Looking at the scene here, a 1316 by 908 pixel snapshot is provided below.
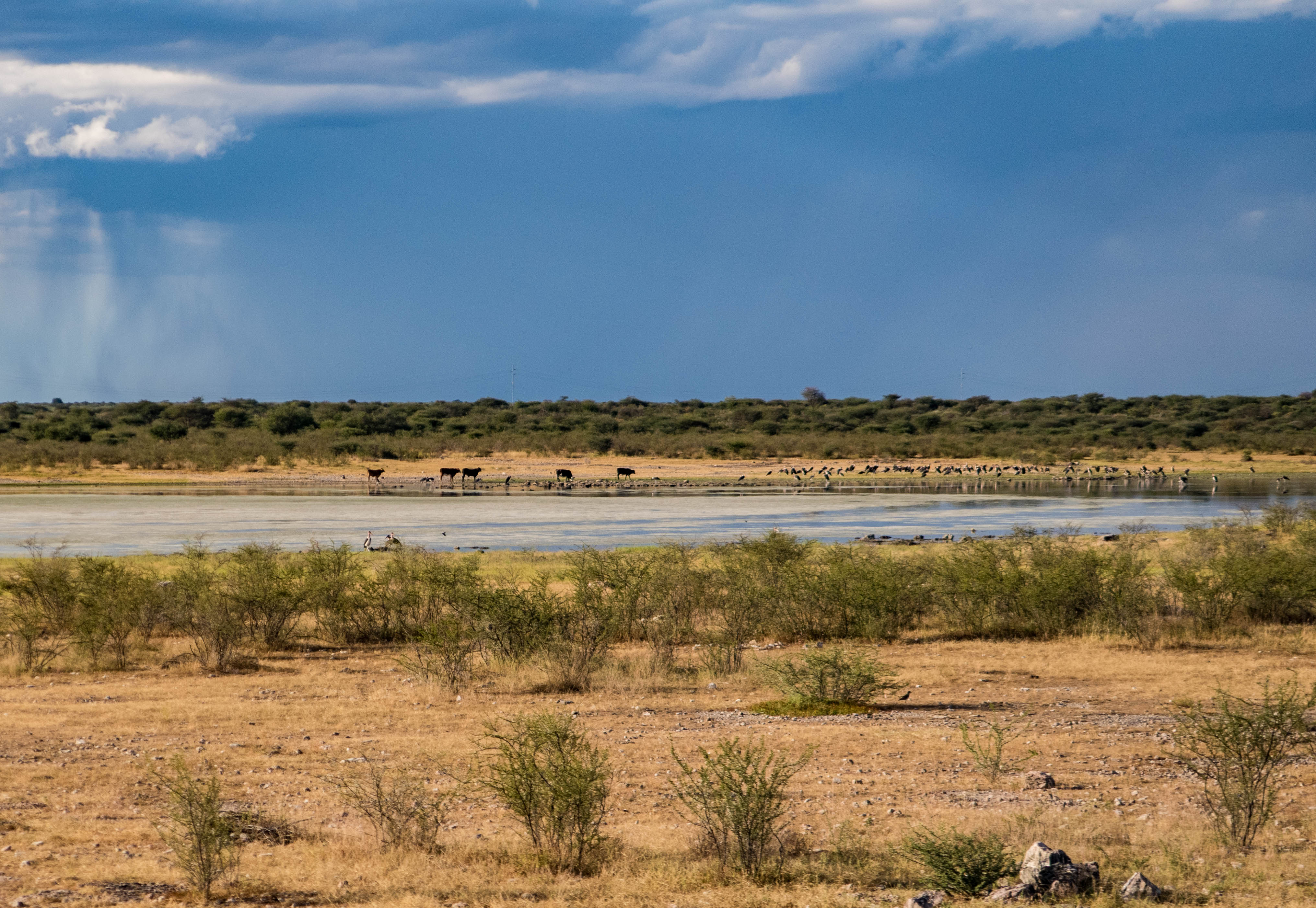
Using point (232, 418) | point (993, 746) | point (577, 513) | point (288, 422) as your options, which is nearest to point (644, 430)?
point (288, 422)

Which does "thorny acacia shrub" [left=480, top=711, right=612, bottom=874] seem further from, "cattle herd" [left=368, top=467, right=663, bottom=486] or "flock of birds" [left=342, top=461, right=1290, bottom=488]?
"cattle herd" [left=368, top=467, right=663, bottom=486]

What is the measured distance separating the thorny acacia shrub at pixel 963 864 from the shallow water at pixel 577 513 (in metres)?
25.5

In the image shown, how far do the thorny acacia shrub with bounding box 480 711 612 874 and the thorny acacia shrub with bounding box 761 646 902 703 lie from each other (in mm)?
5232

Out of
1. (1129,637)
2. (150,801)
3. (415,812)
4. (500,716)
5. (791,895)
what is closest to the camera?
(791,895)

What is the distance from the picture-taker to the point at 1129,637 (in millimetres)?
18156

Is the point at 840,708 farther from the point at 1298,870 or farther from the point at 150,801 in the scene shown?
the point at 150,801

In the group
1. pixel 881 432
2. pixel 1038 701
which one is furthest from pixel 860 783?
pixel 881 432

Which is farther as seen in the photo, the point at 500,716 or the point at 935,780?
the point at 500,716

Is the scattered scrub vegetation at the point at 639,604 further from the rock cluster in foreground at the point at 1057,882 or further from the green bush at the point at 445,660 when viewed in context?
the rock cluster in foreground at the point at 1057,882

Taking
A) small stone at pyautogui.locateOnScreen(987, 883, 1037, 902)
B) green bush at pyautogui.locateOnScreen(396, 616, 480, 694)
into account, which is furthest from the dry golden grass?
small stone at pyautogui.locateOnScreen(987, 883, 1037, 902)

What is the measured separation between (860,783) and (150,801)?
631cm

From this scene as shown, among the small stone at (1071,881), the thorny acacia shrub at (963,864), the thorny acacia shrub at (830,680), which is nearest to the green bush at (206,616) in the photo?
the thorny acacia shrub at (830,680)

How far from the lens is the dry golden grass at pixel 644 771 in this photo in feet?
24.3

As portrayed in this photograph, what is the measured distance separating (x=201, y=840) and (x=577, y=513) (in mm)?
39557
